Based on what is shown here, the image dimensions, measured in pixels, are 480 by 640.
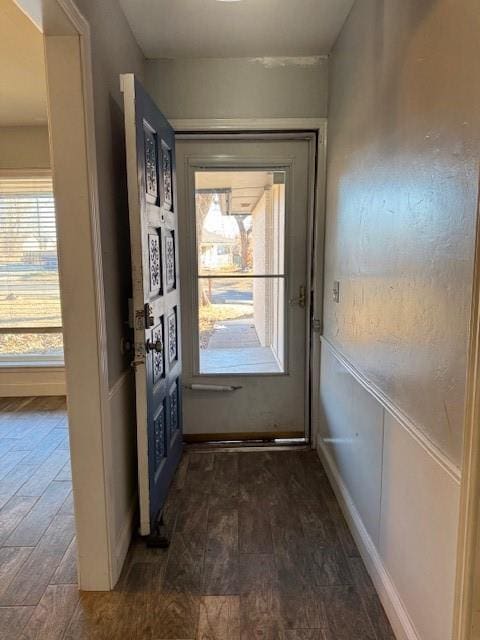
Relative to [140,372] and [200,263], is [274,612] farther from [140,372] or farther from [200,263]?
[200,263]

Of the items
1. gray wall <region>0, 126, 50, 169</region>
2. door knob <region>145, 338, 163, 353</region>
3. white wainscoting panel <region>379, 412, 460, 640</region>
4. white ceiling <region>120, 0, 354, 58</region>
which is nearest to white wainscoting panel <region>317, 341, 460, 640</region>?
white wainscoting panel <region>379, 412, 460, 640</region>

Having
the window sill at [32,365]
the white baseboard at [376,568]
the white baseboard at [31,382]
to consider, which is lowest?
the white baseboard at [376,568]

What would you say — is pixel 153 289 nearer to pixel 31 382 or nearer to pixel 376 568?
pixel 376 568

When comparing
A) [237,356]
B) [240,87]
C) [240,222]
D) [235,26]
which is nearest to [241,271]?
[240,222]

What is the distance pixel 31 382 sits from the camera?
4.08 m

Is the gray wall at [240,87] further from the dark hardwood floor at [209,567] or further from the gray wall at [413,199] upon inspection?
the dark hardwood floor at [209,567]

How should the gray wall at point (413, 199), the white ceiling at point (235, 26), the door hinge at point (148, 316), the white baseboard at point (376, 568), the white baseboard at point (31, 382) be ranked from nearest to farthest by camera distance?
1. the gray wall at point (413, 199)
2. the white baseboard at point (376, 568)
3. the door hinge at point (148, 316)
4. the white ceiling at point (235, 26)
5. the white baseboard at point (31, 382)

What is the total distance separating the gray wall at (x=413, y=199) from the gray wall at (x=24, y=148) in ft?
9.10

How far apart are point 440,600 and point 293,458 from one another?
1.64 meters

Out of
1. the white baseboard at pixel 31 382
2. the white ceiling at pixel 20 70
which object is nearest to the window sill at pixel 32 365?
the white baseboard at pixel 31 382

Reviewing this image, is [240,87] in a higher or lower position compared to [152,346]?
higher

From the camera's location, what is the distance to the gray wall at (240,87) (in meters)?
2.61

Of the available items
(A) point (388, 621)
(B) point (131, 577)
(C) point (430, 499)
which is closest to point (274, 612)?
(A) point (388, 621)

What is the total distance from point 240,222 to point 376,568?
2.05 m
